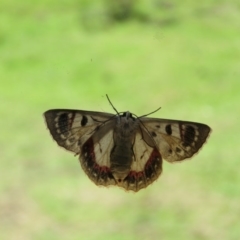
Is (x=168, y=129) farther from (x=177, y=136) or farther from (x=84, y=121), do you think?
(x=84, y=121)

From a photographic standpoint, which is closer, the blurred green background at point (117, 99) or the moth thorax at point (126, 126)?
the moth thorax at point (126, 126)

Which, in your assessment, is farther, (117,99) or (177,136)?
(117,99)

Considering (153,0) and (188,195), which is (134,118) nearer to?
(188,195)

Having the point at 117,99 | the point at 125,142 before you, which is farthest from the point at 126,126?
the point at 117,99

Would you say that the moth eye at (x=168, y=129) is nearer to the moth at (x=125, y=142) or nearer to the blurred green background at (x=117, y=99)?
the moth at (x=125, y=142)

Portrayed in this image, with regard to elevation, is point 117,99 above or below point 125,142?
above

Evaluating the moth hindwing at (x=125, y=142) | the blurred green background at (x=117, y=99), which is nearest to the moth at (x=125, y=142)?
the moth hindwing at (x=125, y=142)

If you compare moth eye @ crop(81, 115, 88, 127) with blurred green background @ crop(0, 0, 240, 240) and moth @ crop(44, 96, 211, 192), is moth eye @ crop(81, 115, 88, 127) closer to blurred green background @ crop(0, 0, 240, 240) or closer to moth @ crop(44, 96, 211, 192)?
Answer: moth @ crop(44, 96, 211, 192)
